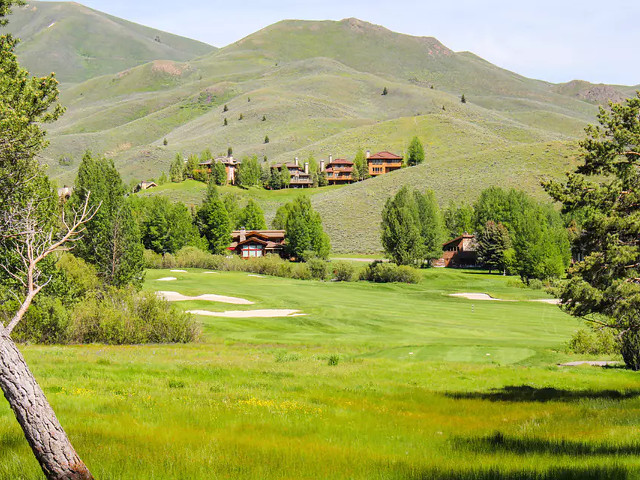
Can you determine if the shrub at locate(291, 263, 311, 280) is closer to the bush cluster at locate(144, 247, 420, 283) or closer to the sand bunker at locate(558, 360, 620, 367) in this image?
the bush cluster at locate(144, 247, 420, 283)

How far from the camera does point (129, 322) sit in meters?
33.2

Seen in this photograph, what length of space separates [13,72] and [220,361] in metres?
13.2

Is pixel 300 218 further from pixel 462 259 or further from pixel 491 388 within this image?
pixel 491 388

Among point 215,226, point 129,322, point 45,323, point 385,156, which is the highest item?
point 385,156

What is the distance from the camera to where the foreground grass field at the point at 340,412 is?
7566 millimetres

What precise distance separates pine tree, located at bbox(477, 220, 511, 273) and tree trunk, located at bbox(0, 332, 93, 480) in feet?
315

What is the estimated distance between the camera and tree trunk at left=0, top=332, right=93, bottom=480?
5516 mm

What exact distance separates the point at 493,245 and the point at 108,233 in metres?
74.5

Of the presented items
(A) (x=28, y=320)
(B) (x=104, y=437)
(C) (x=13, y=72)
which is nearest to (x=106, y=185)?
(A) (x=28, y=320)

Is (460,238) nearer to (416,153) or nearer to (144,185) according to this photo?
(416,153)

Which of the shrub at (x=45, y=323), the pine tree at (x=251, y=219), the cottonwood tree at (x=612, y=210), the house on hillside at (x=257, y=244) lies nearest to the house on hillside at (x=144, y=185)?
the pine tree at (x=251, y=219)

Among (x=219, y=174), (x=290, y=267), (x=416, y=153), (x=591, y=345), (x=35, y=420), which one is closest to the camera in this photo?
(x=35, y=420)

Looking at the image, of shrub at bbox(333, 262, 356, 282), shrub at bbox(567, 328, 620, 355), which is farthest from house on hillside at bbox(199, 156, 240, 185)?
shrub at bbox(567, 328, 620, 355)

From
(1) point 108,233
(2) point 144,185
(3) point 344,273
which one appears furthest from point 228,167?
(1) point 108,233
